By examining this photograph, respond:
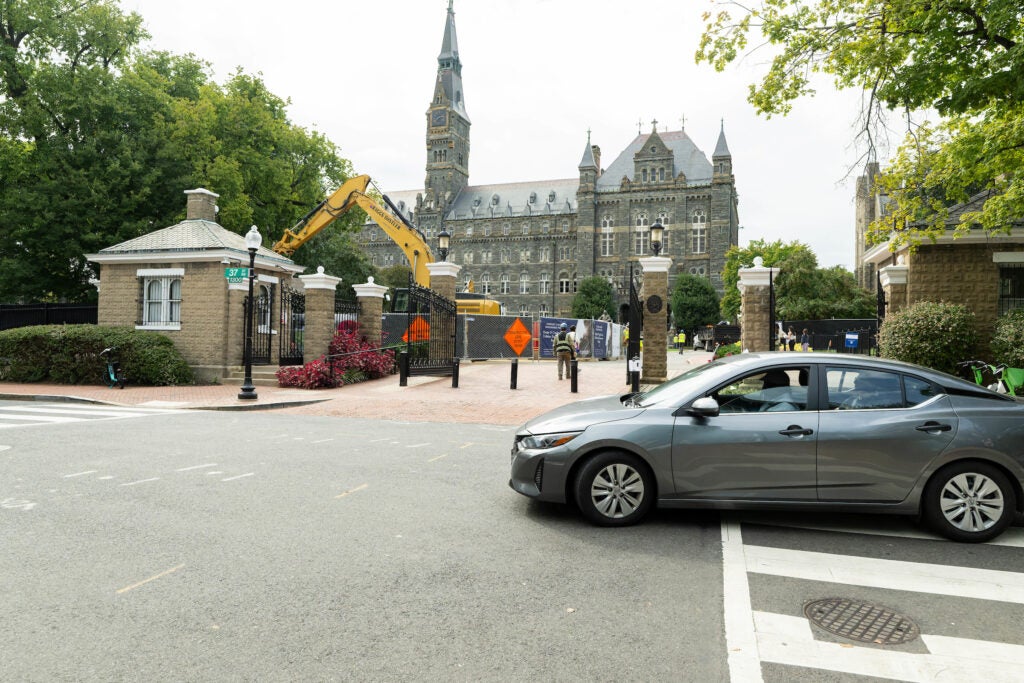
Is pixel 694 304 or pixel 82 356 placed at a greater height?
pixel 694 304

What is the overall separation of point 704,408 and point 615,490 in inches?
38.7

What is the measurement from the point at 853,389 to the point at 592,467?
223cm

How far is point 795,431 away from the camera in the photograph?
5.12m

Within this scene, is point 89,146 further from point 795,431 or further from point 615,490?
point 795,431

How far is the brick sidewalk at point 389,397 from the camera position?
1362cm

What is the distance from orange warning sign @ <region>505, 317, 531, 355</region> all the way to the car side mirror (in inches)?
901

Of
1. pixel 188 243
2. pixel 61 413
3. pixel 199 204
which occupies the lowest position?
pixel 61 413

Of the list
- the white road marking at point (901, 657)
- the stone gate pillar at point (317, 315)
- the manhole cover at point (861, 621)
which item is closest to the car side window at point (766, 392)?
the manhole cover at point (861, 621)

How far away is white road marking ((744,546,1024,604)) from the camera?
13.5 feet

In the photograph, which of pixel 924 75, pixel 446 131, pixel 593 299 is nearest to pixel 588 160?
pixel 593 299

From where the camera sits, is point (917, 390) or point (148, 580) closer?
point (148, 580)

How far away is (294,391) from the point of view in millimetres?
17359

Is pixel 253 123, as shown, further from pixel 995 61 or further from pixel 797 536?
pixel 797 536

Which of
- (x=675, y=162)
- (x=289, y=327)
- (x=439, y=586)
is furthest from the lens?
(x=675, y=162)
